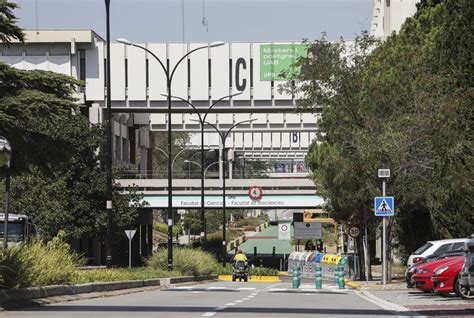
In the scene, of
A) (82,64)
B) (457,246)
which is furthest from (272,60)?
(457,246)

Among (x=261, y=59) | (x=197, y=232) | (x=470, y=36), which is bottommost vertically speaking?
(x=197, y=232)

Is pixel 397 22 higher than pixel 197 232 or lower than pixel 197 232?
higher

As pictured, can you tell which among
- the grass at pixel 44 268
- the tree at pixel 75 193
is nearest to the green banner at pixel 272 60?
the tree at pixel 75 193

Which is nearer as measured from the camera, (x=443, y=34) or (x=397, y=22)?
(x=443, y=34)

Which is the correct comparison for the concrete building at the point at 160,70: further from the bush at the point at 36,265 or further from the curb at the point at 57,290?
the bush at the point at 36,265

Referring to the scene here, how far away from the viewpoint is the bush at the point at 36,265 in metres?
20.3

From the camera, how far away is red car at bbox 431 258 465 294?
25062 millimetres

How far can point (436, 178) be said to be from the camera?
114ft

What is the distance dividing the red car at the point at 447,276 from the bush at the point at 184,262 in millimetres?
21792

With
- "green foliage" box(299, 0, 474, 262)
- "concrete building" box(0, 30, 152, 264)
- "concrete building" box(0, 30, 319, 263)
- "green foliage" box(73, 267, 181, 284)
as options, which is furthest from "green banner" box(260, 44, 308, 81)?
"green foliage" box(73, 267, 181, 284)

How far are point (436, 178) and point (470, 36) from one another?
7.84 metres

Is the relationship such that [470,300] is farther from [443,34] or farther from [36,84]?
[36,84]

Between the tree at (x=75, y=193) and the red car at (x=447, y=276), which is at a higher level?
the tree at (x=75, y=193)

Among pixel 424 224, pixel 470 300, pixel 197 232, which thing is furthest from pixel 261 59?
pixel 197 232
